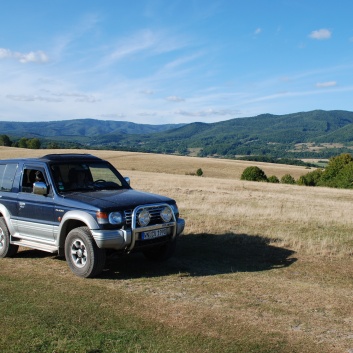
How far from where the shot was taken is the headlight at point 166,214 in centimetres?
760

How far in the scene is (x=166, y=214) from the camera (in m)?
7.66

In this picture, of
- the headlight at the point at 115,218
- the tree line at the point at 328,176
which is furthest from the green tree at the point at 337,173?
the headlight at the point at 115,218

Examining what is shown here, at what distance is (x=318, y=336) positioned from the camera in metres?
4.87

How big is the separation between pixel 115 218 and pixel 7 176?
3.17 meters

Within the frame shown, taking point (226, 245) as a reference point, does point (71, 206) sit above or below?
above

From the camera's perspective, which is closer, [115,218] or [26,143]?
[115,218]

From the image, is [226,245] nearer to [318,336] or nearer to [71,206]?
[71,206]

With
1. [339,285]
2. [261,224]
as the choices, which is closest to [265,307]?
[339,285]

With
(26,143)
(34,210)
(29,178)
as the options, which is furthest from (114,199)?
(26,143)

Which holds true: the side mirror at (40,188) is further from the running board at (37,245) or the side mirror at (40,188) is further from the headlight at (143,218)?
the headlight at (143,218)

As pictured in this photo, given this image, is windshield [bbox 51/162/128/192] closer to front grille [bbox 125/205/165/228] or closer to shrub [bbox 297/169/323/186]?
front grille [bbox 125/205/165/228]

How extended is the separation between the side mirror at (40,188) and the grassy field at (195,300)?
1411mm

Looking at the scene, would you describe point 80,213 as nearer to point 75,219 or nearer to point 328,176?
point 75,219

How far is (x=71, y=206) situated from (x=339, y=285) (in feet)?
15.3
